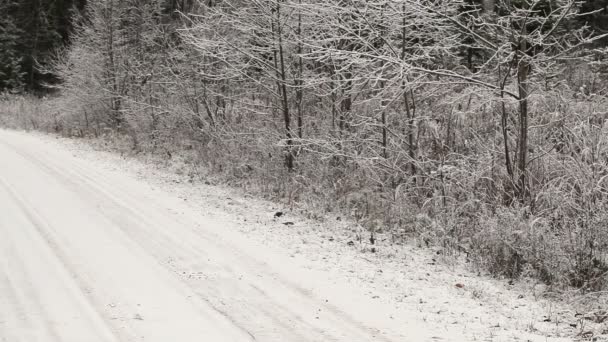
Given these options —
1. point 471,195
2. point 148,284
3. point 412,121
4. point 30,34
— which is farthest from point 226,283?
point 30,34

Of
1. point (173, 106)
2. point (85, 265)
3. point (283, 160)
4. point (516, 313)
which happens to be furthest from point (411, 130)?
point (173, 106)

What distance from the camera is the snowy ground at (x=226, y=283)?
15.6 ft

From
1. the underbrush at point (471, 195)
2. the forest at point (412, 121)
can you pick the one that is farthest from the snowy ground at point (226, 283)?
the forest at point (412, 121)

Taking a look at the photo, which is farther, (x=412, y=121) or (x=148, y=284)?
(x=412, y=121)

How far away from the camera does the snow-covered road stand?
463cm

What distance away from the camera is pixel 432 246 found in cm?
777

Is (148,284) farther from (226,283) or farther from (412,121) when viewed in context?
(412,121)

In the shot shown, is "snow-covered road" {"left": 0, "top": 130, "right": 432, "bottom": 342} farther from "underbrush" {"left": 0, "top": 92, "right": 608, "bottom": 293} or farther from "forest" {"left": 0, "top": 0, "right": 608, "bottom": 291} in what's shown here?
"forest" {"left": 0, "top": 0, "right": 608, "bottom": 291}

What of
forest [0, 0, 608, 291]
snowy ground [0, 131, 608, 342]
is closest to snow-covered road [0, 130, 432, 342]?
snowy ground [0, 131, 608, 342]

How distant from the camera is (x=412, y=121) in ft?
33.3

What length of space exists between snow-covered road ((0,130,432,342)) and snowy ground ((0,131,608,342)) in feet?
0.06

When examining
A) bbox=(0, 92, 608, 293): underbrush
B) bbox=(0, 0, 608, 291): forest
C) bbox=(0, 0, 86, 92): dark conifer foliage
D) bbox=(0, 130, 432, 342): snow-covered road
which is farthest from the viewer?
bbox=(0, 0, 86, 92): dark conifer foliage

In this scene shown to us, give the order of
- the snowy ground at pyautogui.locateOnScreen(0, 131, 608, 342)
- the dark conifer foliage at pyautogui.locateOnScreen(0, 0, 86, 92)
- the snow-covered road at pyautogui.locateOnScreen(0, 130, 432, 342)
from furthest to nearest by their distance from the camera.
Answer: the dark conifer foliage at pyautogui.locateOnScreen(0, 0, 86, 92) < the snowy ground at pyautogui.locateOnScreen(0, 131, 608, 342) < the snow-covered road at pyautogui.locateOnScreen(0, 130, 432, 342)

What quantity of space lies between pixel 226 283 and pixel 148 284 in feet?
2.60
